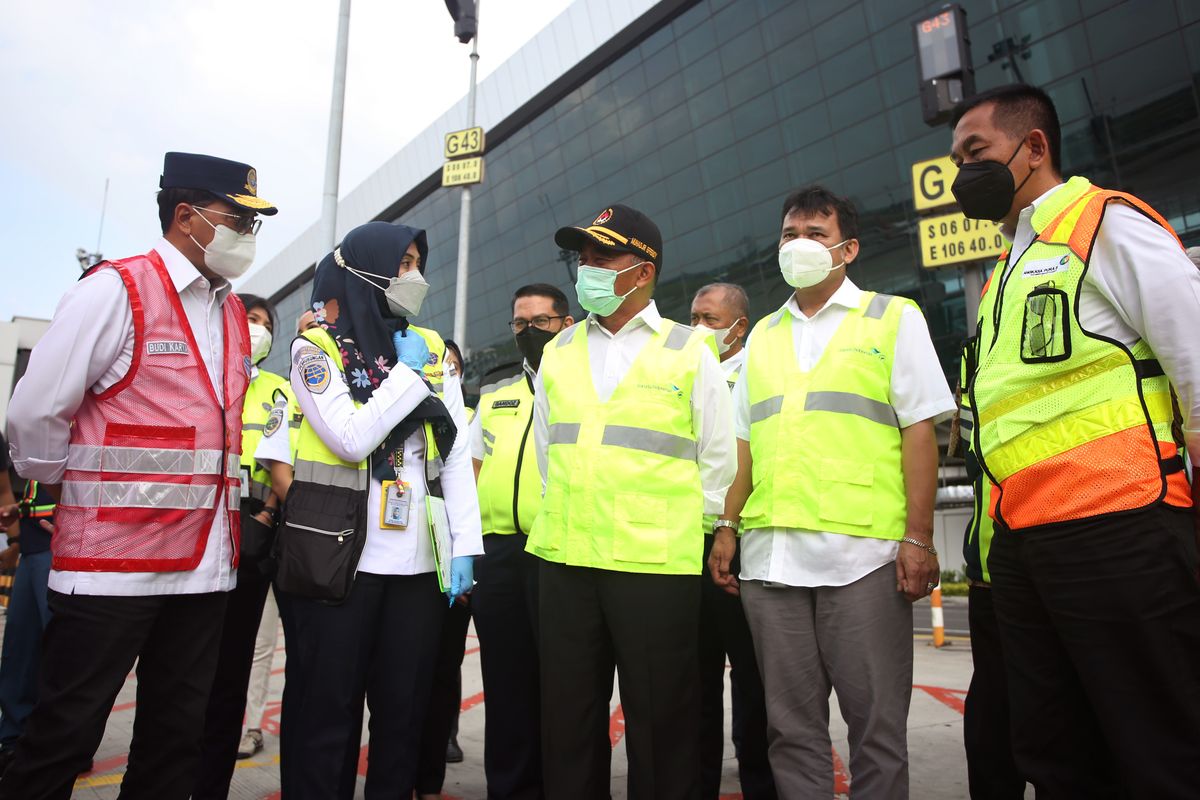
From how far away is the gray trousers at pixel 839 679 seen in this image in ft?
7.99

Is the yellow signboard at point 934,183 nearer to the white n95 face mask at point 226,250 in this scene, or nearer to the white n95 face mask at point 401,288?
the white n95 face mask at point 401,288

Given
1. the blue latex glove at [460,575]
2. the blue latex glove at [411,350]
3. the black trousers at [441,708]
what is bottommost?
the black trousers at [441,708]

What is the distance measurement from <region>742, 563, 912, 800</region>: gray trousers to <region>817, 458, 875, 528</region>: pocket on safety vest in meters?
0.19

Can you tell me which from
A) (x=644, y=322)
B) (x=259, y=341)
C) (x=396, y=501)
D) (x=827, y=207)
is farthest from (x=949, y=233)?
(x=396, y=501)

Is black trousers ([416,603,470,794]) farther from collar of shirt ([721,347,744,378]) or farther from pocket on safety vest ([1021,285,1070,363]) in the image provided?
pocket on safety vest ([1021,285,1070,363])

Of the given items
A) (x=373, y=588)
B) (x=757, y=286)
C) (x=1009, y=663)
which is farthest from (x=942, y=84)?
(x=757, y=286)

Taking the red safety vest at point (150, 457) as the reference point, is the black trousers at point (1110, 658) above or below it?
below

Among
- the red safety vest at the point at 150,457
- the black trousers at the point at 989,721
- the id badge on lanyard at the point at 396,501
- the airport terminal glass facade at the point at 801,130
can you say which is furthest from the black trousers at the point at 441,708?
the airport terminal glass facade at the point at 801,130

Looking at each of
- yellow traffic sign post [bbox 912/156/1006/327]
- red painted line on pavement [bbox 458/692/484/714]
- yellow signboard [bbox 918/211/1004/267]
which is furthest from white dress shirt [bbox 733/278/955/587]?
yellow signboard [bbox 918/211/1004/267]

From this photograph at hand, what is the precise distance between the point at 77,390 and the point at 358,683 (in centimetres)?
118

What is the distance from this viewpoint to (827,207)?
305 cm

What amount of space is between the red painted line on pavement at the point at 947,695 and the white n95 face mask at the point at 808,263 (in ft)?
10.4

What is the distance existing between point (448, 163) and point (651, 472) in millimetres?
15800

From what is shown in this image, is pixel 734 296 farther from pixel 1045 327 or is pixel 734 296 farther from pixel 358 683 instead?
pixel 358 683
